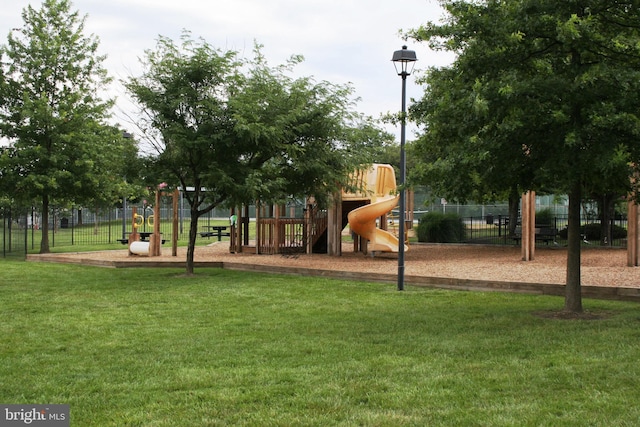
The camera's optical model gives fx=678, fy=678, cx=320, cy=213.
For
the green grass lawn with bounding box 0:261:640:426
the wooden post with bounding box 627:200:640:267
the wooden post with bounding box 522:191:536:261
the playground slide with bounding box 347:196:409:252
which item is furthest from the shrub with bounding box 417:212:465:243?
the green grass lawn with bounding box 0:261:640:426

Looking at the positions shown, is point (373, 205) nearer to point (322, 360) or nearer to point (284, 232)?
point (284, 232)

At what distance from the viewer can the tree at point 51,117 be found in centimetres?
2319

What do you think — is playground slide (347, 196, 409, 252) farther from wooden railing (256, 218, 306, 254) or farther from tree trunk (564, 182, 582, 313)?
tree trunk (564, 182, 582, 313)

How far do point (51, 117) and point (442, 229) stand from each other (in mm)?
15521

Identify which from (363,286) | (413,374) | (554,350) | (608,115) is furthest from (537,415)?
(363,286)

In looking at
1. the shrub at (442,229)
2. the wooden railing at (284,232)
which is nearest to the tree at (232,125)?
the wooden railing at (284,232)

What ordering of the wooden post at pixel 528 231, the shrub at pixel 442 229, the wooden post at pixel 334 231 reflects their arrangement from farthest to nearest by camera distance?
the shrub at pixel 442 229, the wooden post at pixel 334 231, the wooden post at pixel 528 231

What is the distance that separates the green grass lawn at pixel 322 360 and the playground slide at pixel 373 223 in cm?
754

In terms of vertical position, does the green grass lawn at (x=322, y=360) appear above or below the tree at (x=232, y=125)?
below

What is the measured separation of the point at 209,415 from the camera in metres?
5.23

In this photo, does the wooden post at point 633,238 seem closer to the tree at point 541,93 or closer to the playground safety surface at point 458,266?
the playground safety surface at point 458,266

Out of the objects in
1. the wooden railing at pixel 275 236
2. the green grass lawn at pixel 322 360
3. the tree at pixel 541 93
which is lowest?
the green grass lawn at pixel 322 360

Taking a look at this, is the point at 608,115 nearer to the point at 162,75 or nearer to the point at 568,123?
the point at 568,123

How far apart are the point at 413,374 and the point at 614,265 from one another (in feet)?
37.7
